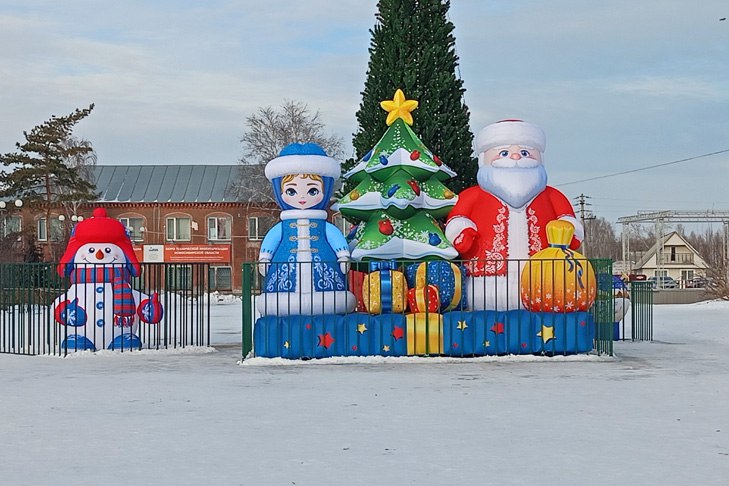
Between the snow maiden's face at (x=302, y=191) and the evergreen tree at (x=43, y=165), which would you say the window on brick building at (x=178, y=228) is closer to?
the evergreen tree at (x=43, y=165)

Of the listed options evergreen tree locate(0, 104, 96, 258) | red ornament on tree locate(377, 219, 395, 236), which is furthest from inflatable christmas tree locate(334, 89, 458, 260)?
evergreen tree locate(0, 104, 96, 258)

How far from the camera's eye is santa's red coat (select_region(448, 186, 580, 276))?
43.9ft

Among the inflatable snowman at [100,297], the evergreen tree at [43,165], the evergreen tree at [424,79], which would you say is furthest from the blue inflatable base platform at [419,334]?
the evergreen tree at [43,165]

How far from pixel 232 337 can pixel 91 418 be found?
975 cm

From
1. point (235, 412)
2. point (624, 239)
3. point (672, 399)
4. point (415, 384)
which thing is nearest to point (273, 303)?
point (415, 384)

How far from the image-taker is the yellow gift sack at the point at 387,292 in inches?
506

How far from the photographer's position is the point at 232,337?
18.0 meters

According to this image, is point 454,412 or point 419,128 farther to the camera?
point 419,128

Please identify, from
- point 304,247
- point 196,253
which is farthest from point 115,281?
point 196,253

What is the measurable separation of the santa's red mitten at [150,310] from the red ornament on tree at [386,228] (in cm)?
380

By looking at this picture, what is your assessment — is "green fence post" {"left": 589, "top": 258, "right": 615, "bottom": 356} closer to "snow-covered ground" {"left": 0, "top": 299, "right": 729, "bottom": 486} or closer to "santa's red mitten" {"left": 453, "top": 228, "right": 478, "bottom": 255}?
"snow-covered ground" {"left": 0, "top": 299, "right": 729, "bottom": 486}

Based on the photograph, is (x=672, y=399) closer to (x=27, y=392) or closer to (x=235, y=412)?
(x=235, y=412)

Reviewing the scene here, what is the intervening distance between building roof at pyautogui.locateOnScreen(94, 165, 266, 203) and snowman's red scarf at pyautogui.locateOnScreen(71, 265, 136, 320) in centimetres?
3498

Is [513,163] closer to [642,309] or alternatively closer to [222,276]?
[642,309]
